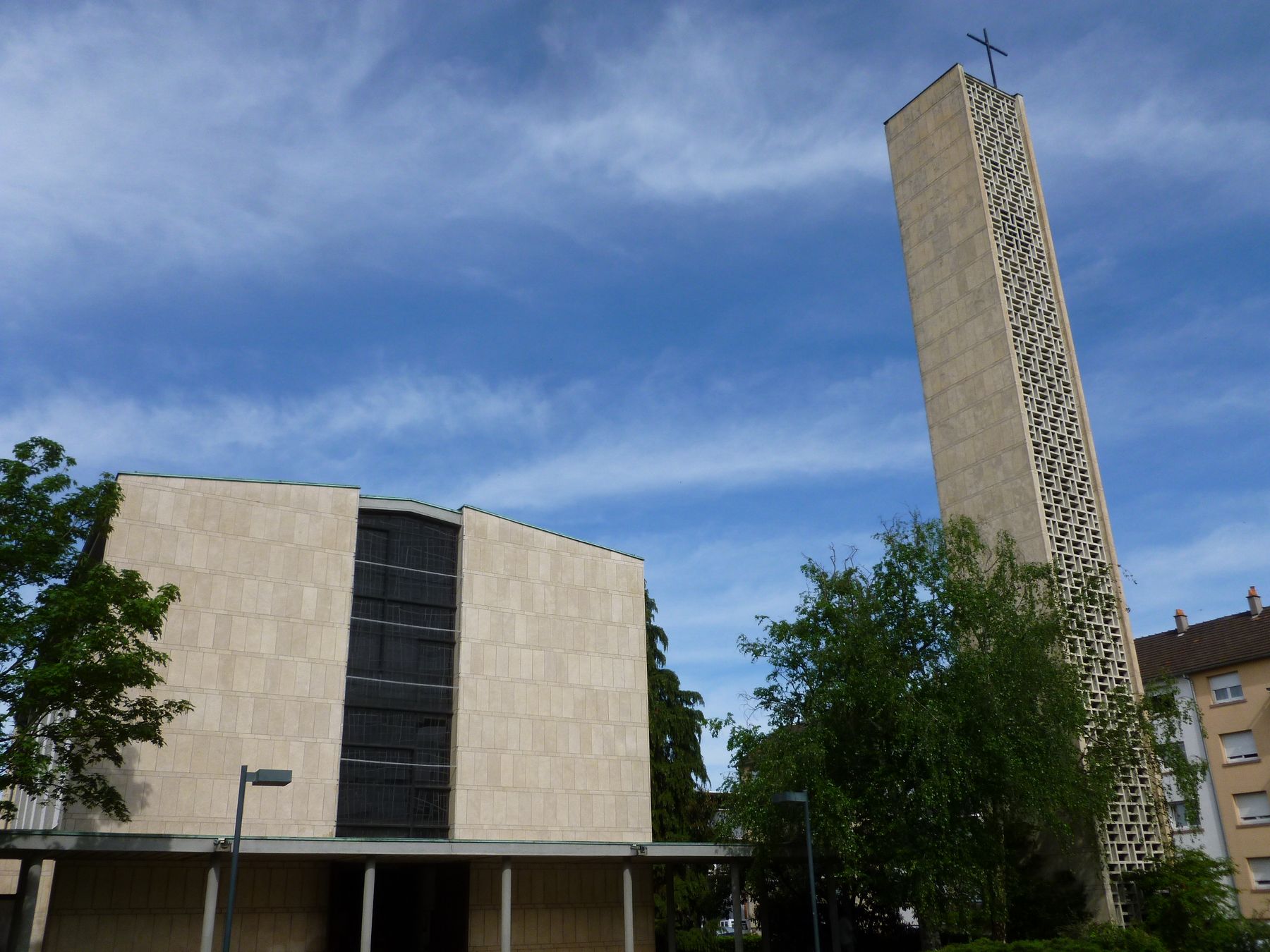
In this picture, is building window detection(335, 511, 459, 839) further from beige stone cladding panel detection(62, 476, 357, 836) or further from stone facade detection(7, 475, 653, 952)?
beige stone cladding panel detection(62, 476, 357, 836)

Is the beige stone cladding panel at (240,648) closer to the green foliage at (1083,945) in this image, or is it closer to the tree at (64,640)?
the tree at (64,640)

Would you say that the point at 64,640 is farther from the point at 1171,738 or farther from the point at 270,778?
the point at 1171,738

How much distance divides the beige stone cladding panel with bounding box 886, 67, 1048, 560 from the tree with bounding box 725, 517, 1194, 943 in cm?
428

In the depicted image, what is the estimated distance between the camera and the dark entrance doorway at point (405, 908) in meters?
33.8

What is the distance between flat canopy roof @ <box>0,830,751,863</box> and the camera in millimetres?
25047

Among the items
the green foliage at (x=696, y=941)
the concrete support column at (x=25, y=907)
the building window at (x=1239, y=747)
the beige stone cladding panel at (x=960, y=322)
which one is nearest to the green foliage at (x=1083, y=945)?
the beige stone cladding panel at (x=960, y=322)

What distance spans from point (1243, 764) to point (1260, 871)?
4084mm

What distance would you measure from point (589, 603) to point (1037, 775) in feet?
55.7

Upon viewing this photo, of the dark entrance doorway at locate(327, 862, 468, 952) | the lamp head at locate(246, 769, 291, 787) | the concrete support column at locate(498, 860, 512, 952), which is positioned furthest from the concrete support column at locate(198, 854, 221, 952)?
the concrete support column at locate(498, 860, 512, 952)

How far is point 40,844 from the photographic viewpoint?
24641mm

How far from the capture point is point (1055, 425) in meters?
38.8

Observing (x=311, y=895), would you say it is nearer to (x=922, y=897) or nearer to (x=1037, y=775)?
(x=922, y=897)

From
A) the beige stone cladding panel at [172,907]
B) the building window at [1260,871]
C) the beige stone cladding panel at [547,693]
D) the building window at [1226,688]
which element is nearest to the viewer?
the beige stone cladding panel at [172,907]

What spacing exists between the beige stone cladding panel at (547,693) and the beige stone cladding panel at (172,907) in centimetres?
522
